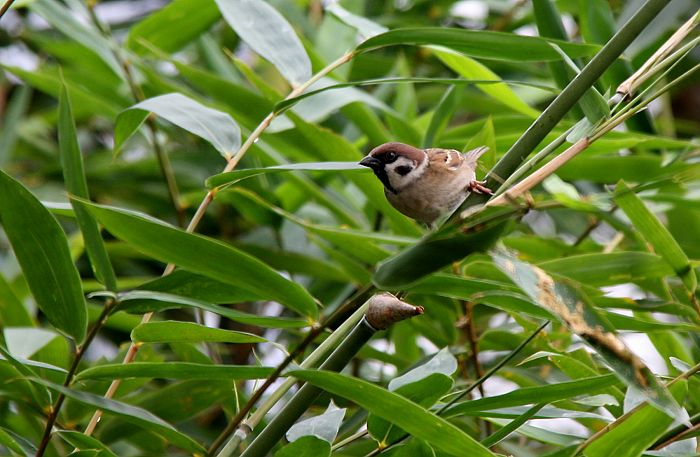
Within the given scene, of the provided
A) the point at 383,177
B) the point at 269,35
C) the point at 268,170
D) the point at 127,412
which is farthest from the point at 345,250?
the point at 127,412

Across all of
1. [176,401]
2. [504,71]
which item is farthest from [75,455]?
[504,71]

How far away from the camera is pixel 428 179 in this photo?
5.25ft

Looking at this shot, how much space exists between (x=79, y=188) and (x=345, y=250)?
0.59 m

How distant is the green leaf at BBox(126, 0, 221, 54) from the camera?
7.21 ft

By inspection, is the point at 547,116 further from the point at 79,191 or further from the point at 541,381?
the point at 541,381

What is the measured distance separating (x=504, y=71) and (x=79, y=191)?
171 cm

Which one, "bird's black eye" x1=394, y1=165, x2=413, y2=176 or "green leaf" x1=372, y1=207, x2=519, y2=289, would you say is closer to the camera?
"green leaf" x1=372, y1=207, x2=519, y2=289

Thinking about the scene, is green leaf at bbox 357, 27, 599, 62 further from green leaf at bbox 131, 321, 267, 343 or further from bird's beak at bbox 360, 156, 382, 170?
green leaf at bbox 131, 321, 267, 343

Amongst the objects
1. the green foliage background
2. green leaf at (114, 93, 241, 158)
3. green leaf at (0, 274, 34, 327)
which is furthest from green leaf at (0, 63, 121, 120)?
green leaf at (114, 93, 241, 158)

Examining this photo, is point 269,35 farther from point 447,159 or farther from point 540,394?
point 540,394

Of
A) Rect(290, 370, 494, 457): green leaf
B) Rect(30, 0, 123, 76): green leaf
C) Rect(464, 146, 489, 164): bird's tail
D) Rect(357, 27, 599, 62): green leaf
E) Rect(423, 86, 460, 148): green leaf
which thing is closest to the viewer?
Rect(290, 370, 494, 457): green leaf

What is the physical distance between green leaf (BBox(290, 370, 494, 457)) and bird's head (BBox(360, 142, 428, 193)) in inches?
23.0

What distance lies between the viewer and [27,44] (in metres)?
3.24

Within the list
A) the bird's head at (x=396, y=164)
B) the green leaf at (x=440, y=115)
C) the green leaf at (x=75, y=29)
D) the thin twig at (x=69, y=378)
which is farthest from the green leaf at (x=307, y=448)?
the green leaf at (x=75, y=29)
